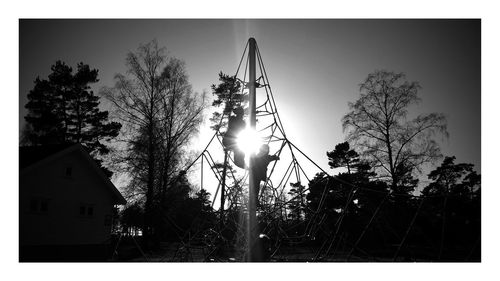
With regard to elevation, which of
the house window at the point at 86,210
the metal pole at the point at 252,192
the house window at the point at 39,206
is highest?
the metal pole at the point at 252,192

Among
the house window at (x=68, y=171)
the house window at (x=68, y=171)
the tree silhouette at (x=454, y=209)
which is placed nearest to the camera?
the tree silhouette at (x=454, y=209)

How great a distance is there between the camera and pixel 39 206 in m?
11.5

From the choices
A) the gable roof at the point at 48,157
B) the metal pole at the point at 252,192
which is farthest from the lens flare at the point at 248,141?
the gable roof at the point at 48,157

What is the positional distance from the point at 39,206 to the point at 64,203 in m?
1.03

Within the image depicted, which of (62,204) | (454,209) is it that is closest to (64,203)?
(62,204)

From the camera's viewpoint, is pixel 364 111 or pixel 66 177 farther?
pixel 364 111

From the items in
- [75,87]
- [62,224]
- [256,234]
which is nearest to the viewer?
[256,234]

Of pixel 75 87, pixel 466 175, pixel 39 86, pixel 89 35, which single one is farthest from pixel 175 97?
pixel 466 175

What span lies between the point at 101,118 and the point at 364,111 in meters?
15.4

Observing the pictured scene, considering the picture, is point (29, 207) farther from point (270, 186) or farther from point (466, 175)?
point (466, 175)

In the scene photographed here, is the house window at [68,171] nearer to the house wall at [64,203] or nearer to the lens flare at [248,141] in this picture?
the house wall at [64,203]

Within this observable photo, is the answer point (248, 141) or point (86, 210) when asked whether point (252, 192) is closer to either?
point (248, 141)

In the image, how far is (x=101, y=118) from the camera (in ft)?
59.3

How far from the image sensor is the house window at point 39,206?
1132 cm
